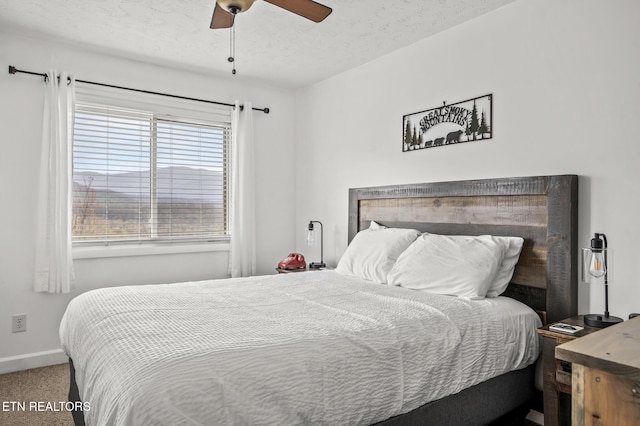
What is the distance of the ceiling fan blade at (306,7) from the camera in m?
2.11

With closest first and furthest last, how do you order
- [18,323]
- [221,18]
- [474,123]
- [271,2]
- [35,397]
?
[271,2] → [221,18] → [35,397] → [474,123] → [18,323]

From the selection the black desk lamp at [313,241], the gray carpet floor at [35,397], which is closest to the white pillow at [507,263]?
the black desk lamp at [313,241]

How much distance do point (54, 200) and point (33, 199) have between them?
0.56 ft

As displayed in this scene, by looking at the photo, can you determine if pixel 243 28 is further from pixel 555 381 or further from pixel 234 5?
pixel 555 381

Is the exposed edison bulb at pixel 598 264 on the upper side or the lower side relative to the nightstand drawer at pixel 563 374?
upper

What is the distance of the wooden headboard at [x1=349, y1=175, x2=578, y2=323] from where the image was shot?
224 centimetres

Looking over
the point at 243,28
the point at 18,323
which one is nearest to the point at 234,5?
the point at 243,28

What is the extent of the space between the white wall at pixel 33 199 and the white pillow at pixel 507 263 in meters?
2.65

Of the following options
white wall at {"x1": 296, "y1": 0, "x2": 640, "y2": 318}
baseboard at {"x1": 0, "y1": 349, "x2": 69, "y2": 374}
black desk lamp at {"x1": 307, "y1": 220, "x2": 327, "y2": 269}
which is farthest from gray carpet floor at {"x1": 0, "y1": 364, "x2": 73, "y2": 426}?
white wall at {"x1": 296, "y1": 0, "x2": 640, "y2": 318}

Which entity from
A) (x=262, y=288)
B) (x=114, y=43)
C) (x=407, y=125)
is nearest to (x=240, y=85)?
(x=114, y=43)

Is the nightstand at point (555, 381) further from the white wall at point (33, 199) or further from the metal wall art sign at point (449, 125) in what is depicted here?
the white wall at point (33, 199)

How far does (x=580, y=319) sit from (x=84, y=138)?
381 cm

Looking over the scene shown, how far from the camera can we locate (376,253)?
2.98 meters

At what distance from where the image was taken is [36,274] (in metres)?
3.16
